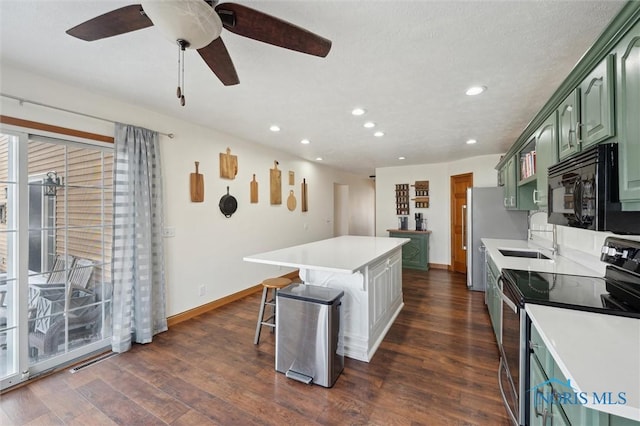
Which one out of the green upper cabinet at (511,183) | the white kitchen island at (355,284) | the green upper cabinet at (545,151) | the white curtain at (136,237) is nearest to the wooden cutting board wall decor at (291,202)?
the white kitchen island at (355,284)

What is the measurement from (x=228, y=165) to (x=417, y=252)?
4176mm

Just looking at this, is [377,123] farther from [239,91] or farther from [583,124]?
[583,124]

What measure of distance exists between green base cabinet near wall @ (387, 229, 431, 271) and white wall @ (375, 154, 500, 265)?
1.19ft

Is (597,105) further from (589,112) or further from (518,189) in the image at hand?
(518,189)

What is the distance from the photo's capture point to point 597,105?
135 cm

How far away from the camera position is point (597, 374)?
0.80 m

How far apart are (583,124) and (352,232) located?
6577 millimetres

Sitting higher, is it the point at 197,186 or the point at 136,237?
the point at 197,186

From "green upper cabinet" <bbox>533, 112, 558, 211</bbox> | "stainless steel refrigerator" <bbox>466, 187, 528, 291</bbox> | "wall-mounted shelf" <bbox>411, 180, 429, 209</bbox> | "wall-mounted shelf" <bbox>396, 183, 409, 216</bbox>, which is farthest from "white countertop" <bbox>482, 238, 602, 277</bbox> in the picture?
"wall-mounted shelf" <bbox>396, 183, 409, 216</bbox>

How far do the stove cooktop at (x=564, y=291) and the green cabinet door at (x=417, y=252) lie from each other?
12.6 ft

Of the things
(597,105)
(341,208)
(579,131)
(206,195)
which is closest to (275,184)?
(206,195)

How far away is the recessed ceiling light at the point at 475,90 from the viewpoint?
7.48 ft

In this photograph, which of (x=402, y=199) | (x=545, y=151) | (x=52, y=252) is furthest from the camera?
(x=402, y=199)

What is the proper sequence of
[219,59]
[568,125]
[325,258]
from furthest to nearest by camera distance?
1. [325,258]
2. [568,125]
3. [219,59]
